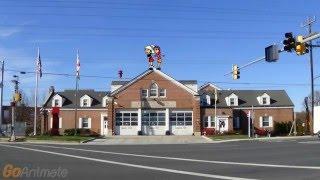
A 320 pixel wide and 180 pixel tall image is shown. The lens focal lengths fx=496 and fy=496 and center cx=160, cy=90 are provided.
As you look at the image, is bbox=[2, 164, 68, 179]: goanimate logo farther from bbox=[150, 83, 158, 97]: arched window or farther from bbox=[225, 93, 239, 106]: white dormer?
bbox=[225, 93, 239, 106]: white dormer

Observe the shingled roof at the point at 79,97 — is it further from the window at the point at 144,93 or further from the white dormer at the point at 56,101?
the window at the point at 144,93

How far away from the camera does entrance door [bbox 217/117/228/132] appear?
6078cm

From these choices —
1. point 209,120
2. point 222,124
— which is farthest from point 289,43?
point 209,120

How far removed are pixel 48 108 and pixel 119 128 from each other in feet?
40.0

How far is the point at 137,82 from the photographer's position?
195ft

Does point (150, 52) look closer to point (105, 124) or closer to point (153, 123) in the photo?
point (153, 123)

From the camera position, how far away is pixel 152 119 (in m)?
58.7

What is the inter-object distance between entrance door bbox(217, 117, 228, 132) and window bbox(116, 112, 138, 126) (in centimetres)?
1041

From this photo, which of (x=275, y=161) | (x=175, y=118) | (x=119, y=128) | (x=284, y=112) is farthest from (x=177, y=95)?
(x=275, y=161)

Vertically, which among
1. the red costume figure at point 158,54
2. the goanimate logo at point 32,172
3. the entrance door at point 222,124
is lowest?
the goanimate logo at point 32,172

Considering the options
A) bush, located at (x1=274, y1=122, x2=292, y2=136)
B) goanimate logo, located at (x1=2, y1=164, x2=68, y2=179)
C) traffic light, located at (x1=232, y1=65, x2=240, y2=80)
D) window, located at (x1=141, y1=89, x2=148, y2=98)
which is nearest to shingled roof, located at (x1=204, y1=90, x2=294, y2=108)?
bush, located at (x1=274, y1=122, x2=292, y2=136)

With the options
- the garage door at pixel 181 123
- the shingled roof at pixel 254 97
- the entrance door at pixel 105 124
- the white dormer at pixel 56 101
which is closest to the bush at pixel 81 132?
the entrance door at pixel 105 124

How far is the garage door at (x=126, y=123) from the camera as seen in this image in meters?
58.3

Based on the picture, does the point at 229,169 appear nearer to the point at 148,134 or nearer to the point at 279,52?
the point at 279,52
